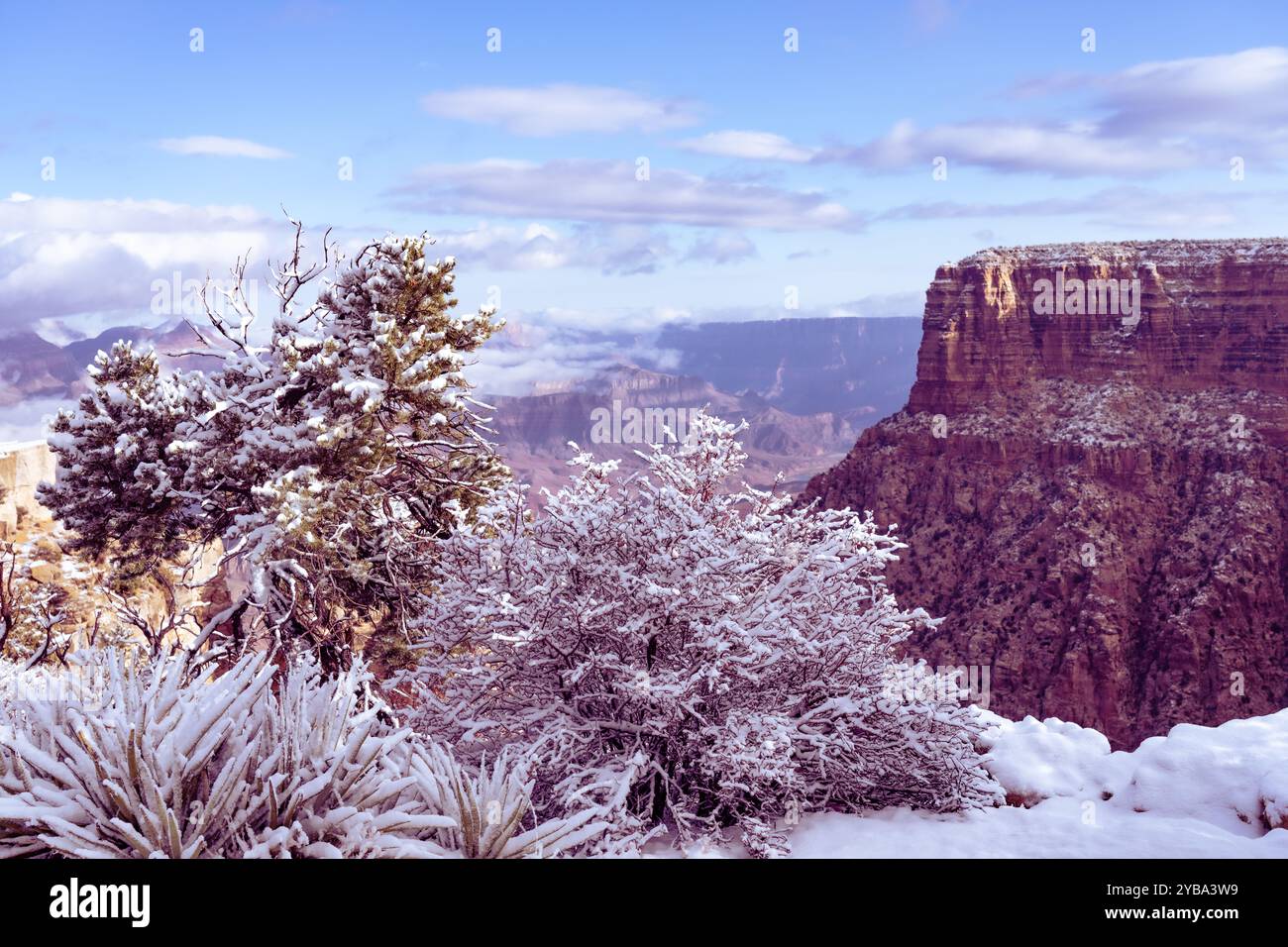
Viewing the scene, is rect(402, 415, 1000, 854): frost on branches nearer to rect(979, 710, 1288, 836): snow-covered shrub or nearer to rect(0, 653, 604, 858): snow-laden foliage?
rect(979, 710, 1288, 836): snow-covered shrub

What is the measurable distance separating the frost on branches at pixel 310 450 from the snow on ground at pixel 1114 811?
526 centimetres

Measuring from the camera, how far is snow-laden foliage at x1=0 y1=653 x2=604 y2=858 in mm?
3934

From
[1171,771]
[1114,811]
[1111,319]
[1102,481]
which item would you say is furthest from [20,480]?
[1111,319]

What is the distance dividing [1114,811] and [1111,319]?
218 feet

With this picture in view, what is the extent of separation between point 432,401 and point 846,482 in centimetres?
5625

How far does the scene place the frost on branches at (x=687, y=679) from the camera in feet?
18.3

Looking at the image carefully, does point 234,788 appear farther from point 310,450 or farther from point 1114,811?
point 310,450

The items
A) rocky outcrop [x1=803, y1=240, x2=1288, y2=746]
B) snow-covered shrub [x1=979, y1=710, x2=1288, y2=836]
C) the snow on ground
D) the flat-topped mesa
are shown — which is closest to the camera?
the snow on ground

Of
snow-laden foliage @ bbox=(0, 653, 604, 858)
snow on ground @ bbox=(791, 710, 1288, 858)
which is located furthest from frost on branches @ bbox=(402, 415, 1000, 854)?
snow-laden foliage @ bbox=(0, 653, 604, 858)

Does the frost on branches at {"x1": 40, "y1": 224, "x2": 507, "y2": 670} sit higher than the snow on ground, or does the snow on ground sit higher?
the frost on branches at {"x1": 40, "y1": 224, "x2": 507, "y2": 670}

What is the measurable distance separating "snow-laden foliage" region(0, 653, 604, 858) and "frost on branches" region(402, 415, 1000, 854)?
0.92 metres

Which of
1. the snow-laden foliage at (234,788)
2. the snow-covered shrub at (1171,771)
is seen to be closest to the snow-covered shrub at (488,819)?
the snow-laden foliage at (234,788)

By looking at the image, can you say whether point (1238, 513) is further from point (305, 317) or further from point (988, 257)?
point (305, 317)

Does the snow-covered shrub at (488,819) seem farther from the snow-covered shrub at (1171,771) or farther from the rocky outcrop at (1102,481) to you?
the rocky outcrop at (1102,481)
